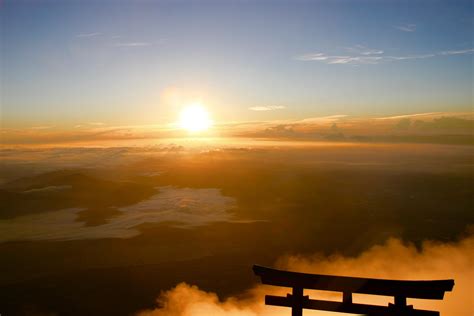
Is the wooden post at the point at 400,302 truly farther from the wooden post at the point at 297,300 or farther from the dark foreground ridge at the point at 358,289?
the wooden post at the point at 297,300

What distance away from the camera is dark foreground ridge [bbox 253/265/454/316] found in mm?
7918

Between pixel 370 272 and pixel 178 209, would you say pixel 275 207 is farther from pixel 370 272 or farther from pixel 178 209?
pixel 370 272

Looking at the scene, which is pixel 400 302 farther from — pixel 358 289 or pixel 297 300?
pixel 297 300

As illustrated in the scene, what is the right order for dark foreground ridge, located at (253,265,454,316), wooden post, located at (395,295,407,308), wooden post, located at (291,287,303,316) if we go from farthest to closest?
wooden post, located at (291,287,303,316), wooden post, located at (395,295,407,308), dark foreground ridge, located at (253,265,454,316)

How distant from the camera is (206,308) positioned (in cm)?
3556

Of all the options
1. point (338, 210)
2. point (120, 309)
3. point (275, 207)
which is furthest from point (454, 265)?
point (275, 207)

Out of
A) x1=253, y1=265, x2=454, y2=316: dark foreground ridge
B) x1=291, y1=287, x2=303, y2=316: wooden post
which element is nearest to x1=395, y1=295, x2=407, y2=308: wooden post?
x1=253, y1=265, x2=454, y2=316: dark foreground ridge

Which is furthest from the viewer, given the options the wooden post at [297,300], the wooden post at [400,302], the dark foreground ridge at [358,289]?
the wooden post at [297,300]

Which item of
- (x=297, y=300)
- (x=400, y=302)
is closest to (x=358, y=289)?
(x=400, y=302)

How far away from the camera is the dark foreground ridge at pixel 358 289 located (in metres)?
7.92

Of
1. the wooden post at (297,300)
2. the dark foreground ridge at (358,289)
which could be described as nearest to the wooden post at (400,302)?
the dark foreground ridge at (358,289)

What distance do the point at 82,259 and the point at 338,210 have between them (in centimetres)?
7152

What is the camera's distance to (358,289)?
26.6ft

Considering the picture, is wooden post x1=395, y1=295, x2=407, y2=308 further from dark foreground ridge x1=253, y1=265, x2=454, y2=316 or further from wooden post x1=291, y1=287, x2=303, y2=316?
wooden post x1=291, y1=287, x2=303, y2=316
